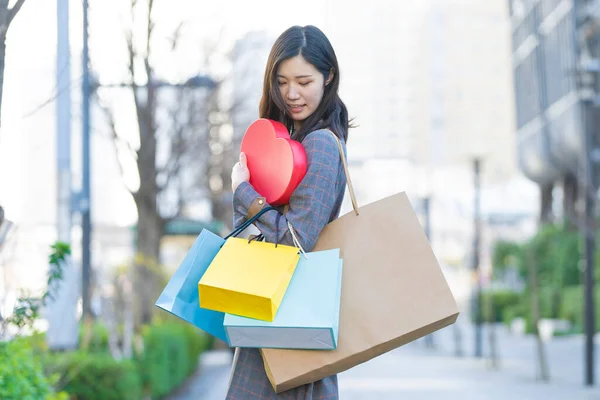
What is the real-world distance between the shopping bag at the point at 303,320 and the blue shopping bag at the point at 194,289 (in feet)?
0.37

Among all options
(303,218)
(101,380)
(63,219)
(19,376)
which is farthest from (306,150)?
(63,219)

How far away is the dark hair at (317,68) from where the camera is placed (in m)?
2.80

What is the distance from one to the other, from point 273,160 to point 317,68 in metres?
0.31

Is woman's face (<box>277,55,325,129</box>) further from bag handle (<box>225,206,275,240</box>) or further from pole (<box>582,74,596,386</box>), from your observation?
pole (<box>582,74,596,386</box>)

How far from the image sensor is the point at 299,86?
110 inches

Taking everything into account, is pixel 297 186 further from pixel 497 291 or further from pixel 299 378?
pixel 497 291

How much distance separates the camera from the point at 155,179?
1528 cm

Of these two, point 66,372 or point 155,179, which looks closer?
point 66,372

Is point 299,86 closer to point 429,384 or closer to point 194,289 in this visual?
point 194,289

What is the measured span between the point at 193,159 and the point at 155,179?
4.05ft

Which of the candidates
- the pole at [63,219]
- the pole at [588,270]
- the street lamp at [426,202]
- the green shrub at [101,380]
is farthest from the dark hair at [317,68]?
the street lamp at [426,202]

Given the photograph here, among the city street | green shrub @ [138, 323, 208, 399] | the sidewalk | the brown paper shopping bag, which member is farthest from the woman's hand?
green shrub @ [138, 323, 208, 399]

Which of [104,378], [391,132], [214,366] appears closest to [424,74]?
[391,132]

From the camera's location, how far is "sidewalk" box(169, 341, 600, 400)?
→ 12.6m
